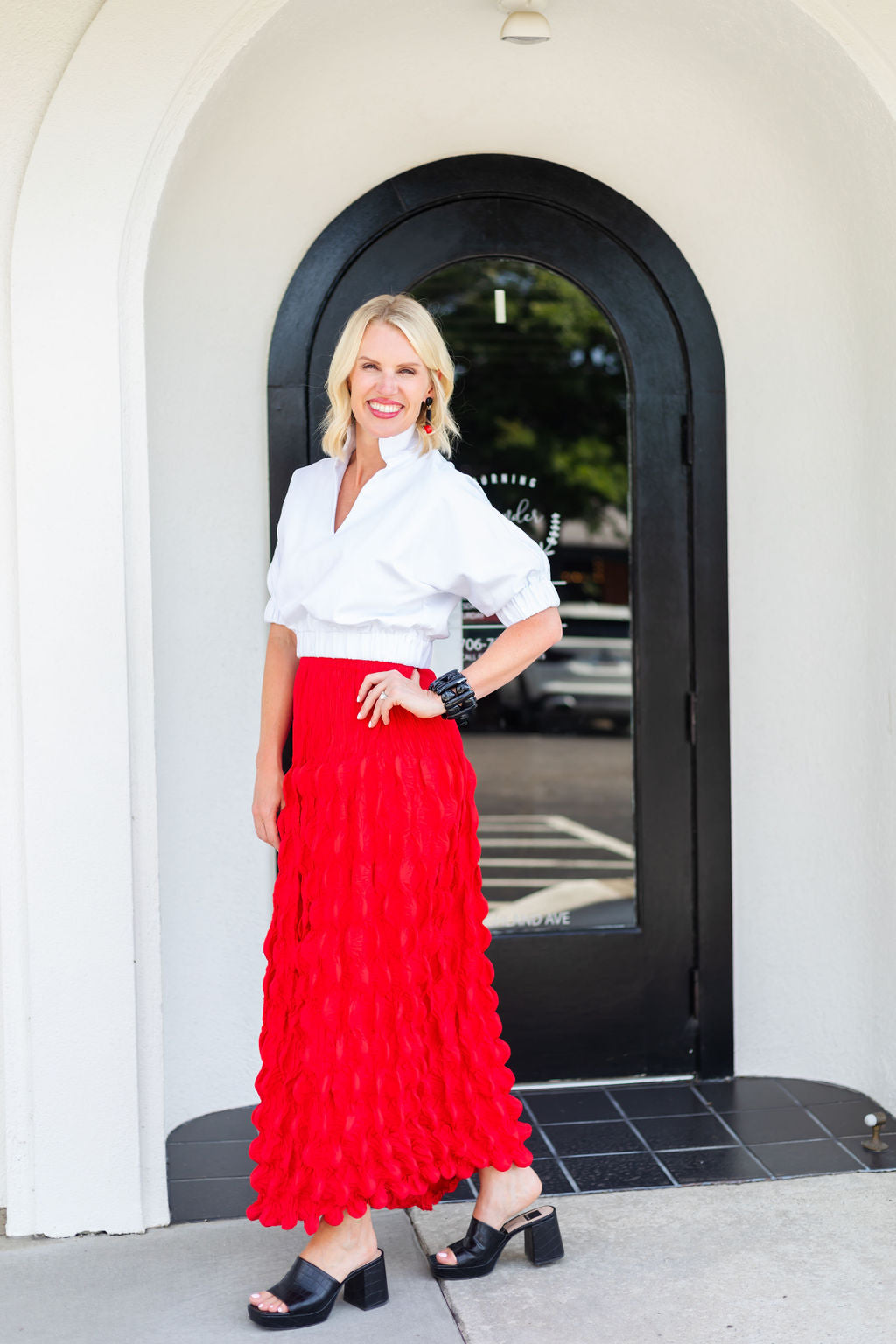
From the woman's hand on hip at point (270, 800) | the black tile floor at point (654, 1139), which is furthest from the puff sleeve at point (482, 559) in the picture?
the black tile floor at point (654, 1139)

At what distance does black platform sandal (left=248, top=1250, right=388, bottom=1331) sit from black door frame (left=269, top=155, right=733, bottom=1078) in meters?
1.47

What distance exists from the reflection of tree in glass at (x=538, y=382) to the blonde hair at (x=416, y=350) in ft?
3.20

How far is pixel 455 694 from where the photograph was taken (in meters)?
2.51

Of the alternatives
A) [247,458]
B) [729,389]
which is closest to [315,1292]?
[247,458]

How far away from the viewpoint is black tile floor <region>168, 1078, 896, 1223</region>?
123 inches

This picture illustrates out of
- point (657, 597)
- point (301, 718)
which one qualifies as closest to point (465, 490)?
point (301, 718)

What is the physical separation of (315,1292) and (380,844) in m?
0.82

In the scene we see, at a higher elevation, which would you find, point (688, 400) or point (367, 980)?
point (688, 400)

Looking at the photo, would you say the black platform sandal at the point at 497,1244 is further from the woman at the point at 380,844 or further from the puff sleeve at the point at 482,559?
the puff sleeve at the point at 482,559

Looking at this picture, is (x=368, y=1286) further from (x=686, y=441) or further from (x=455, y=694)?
(x=686, y=441)

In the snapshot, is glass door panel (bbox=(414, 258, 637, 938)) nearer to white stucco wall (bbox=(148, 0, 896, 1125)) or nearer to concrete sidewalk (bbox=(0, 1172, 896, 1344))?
white stucco wall (bbox=(148, 0, 896, 1125))

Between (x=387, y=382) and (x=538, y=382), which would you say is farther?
(x=538, y=382)

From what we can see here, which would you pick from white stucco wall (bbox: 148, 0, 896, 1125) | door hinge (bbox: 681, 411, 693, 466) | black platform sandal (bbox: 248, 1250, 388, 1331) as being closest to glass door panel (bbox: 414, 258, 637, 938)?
door hinge (bbox: 681, 411, 693, 466)

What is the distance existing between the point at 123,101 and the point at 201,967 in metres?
2.03
